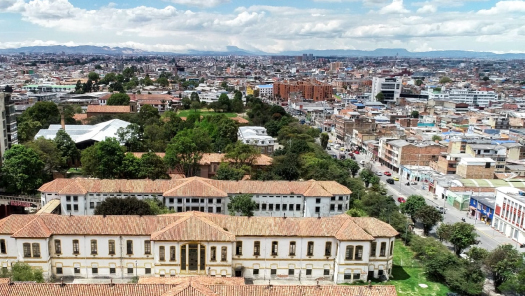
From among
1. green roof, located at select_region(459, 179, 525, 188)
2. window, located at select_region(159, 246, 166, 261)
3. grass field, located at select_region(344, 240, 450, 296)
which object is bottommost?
grass field, located at select_region(344, 240, 450, 296)

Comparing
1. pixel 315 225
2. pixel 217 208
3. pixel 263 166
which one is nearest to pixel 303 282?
pixel 315 225

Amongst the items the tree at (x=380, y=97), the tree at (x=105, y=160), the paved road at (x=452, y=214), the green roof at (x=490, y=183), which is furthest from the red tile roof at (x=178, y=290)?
the tree at (x=380, y=97)

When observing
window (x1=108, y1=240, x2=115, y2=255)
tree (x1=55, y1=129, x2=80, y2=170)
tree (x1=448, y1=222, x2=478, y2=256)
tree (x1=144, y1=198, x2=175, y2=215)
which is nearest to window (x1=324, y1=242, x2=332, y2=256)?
tree (x1=448, y1=222, x2=478, y2=256)

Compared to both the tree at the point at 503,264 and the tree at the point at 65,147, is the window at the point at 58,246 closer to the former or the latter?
the tree at the point at 65,147

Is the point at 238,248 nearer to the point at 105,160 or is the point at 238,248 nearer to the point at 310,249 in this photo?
the point at 310,249

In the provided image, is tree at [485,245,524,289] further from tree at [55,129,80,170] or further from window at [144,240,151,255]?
tree at [55,129,80,170]

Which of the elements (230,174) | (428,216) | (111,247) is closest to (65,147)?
(230,174)
